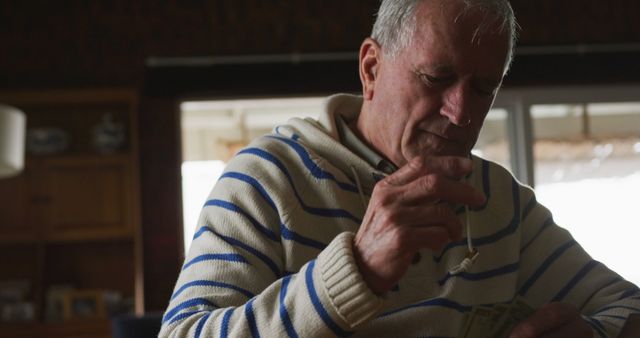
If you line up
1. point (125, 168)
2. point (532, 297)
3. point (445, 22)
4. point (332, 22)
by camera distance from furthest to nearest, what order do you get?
point (332, 22) → point (125, 168) → point (532, 297) → point (445, 22)

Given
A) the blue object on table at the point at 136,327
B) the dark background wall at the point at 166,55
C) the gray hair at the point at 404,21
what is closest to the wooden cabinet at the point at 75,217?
the dark background wall at the point at 166,55

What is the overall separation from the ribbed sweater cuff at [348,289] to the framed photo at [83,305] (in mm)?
4043

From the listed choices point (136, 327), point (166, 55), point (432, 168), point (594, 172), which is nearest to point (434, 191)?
point (432, 168)

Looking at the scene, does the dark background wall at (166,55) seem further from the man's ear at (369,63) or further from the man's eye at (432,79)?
the man's eye at (432,79)

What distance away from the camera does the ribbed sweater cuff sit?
96 cm

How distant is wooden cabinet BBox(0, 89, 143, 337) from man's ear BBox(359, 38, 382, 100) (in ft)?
11.8

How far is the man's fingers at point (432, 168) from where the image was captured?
0.99 metres

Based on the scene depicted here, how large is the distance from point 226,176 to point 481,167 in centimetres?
49

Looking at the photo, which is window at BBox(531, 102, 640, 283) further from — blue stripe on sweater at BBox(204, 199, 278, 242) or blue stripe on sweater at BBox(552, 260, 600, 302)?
blue stripe on sweater at BBox(204, 199, 278, 242)

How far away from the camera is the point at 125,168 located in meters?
4.95

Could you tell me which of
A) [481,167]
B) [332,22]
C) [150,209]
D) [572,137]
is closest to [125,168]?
[150,209]

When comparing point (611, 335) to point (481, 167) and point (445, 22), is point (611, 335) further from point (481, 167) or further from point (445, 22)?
point (445, 22)

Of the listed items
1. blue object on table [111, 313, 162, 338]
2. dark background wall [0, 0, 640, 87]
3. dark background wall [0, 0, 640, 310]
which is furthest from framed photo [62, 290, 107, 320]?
blue object on table [111, 313, 162, 338]

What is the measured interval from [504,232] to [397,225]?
1.85 ft
